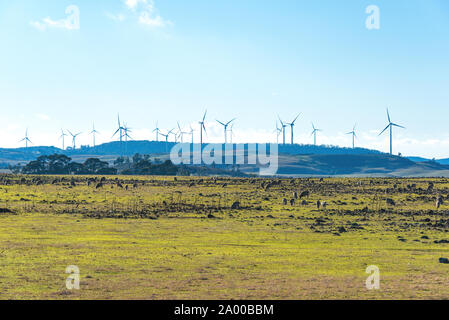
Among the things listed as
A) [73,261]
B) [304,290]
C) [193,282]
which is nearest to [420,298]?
[304,290]

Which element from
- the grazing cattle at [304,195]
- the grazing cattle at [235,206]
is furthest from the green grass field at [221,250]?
the grazing cattle at [304,195]

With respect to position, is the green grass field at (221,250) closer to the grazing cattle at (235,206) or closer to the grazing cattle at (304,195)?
the grazing cattle at (235,206)

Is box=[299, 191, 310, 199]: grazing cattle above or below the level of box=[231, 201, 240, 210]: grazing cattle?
above

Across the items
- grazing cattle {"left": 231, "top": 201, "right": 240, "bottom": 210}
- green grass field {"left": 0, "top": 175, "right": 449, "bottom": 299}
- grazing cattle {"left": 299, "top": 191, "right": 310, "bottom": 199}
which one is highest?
grazing cattle {"left": 299, "top": 191, "right": 310, "bottom": 199}

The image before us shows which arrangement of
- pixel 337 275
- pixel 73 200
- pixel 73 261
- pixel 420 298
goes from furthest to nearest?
1. pixel 73 200
2. pixel 73 261
3. pixel 337 275
4. pixel 420 298

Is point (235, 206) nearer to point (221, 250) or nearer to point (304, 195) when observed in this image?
point (304, 195)

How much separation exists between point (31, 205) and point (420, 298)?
4969cm

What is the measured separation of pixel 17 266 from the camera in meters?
28.3

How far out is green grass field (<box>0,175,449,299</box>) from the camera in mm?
23828

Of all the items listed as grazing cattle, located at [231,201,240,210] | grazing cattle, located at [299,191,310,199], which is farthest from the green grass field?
grazing cattle, located at [299,191,310,199]

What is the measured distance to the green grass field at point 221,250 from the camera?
2383 centimetres

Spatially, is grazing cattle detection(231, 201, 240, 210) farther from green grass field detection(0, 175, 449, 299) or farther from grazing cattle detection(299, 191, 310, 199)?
grazing cattle detection(299, 191, 310, 199)

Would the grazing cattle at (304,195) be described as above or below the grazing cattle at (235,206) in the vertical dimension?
above
